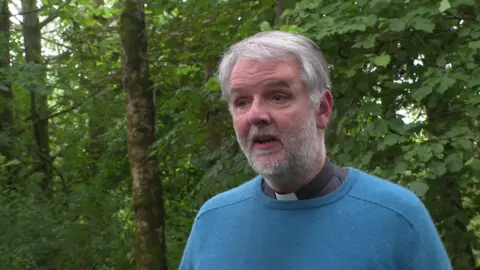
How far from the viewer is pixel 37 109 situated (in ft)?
35.7

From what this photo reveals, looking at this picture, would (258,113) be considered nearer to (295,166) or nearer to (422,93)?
(295,166)

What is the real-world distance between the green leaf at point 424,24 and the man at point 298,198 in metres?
2.42

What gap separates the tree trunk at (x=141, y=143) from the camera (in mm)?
6262

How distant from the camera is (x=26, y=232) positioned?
8.33 meters

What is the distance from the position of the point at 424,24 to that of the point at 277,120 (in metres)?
2.64

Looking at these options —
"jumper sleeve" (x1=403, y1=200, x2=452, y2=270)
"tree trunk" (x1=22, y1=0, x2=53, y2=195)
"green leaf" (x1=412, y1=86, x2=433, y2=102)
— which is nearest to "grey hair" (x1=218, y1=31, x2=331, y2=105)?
"jumper sleeve" (x1=403, y1=200, x2=452, y2=270)

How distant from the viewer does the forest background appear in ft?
13.7

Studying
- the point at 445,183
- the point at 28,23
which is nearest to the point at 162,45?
the point at 445,183

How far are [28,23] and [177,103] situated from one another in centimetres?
643

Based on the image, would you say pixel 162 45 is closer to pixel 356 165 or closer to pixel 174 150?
pixel 174 150

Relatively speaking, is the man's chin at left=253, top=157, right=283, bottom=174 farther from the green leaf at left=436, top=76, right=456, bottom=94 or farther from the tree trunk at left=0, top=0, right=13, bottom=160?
the tree trunk at left=0, top=0, right=13, bottom=160

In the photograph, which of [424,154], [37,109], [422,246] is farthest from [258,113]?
[37,109]

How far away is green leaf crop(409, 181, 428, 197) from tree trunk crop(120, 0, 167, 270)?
118 inches

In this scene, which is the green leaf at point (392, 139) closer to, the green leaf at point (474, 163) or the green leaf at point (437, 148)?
the green leaf at point (437, 148)
